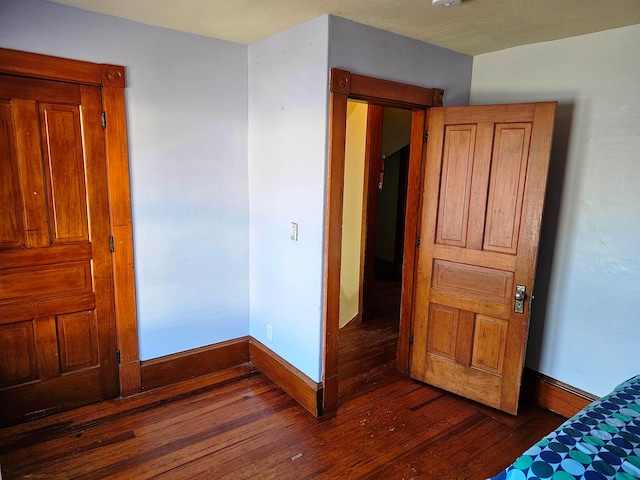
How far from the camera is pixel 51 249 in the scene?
2.42 metres

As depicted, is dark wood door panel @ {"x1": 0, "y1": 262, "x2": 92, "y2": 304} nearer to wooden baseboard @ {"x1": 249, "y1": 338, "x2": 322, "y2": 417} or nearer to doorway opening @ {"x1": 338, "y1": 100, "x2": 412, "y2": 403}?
wooden baseboard @ {"x1": 249, "y1": 338, "x2": 322, "y2": 417}

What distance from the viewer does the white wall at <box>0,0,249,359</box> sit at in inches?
97.9

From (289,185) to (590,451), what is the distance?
2.00m

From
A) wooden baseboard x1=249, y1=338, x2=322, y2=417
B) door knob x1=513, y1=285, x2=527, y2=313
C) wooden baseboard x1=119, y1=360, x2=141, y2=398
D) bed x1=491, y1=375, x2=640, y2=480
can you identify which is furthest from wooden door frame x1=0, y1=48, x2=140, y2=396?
door knob x1=513, y1=285, x2=527, y2=313

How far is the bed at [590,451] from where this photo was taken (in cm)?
125

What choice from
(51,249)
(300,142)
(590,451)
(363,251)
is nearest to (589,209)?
(590,451)

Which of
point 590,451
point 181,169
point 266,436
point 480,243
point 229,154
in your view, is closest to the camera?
point 590,451

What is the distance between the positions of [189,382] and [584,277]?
272cm

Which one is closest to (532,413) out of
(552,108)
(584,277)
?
(584,277)

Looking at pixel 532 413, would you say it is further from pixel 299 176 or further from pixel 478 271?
pixel 299 176

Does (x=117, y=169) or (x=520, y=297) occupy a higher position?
(x=117, y=169)

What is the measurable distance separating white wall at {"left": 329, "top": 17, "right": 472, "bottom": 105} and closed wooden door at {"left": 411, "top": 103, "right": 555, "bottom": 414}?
0.27m

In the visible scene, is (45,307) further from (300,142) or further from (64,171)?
(300,142)

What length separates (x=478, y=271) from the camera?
2.69 metres
